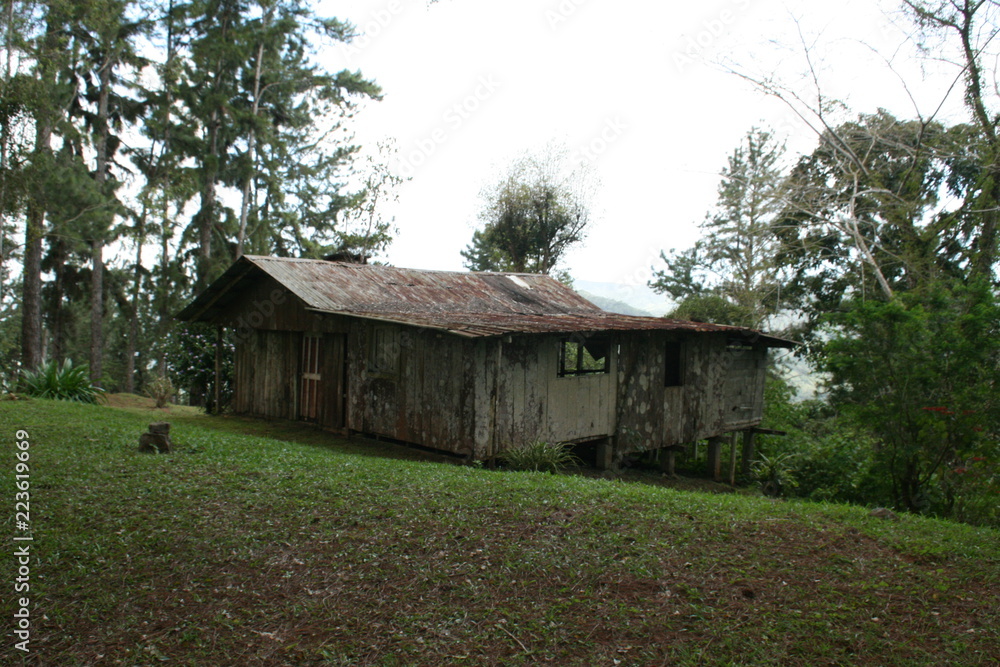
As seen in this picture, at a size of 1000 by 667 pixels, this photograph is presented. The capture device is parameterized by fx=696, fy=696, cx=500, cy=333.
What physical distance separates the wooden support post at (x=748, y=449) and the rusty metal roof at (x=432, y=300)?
246 centimetres

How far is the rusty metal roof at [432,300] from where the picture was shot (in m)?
11.6

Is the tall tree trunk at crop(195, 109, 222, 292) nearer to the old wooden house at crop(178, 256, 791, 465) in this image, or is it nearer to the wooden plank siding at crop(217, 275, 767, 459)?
the old wooden house at crop(178, 256, 791, 465)

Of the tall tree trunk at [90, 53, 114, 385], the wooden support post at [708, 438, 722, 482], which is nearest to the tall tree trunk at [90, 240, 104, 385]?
the tall tree trunk at [90, 53, 114, 385]

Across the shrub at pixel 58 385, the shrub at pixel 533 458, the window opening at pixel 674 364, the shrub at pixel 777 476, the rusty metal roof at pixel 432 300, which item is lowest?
the shrub at pixel 777 476

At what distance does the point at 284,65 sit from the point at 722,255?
2106 centimetres

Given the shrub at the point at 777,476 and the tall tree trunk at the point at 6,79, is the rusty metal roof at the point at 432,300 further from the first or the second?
the tall tree trunk at the point at 6,79

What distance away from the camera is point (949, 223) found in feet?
61.6

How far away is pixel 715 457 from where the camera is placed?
16.5m

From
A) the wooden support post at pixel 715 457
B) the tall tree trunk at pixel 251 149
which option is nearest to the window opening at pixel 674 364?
the wooden support post at pixel 715 457

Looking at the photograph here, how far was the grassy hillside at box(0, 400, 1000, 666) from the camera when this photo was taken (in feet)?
15.2

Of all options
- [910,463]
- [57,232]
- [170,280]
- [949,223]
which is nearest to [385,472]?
[910,463]

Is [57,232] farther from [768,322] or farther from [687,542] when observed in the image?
[768,322]

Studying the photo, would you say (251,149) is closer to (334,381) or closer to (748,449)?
(334,381)

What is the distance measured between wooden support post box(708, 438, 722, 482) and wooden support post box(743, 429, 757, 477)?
119 cm
